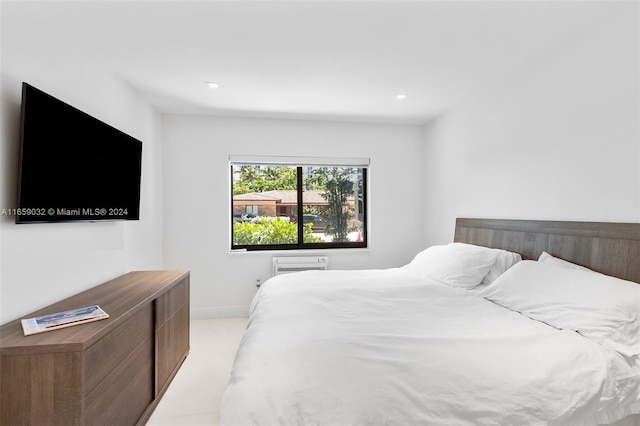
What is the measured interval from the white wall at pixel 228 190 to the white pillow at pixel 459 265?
119 cm

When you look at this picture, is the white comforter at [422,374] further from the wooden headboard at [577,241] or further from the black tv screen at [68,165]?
the black tv screen at [68,165]

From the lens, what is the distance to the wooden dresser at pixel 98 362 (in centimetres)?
127

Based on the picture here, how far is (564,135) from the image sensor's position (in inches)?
Answer: 86.9

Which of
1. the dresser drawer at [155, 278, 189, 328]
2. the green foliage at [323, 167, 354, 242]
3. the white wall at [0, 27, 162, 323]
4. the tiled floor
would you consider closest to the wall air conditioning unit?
the green foliage at [323, 167, 354, 242]

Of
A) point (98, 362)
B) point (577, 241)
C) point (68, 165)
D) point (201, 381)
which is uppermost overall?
point (68, 165)

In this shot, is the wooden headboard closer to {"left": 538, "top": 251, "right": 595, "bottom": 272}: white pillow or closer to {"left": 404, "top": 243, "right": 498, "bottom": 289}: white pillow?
{"left": 538, "top": 251, "right": 595, "bottom": 272}: white pillow

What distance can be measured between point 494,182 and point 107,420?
3.21 meters

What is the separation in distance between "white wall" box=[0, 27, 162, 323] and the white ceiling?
9 centimetres

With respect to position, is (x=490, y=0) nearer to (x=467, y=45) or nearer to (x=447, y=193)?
(x=467, y=45)

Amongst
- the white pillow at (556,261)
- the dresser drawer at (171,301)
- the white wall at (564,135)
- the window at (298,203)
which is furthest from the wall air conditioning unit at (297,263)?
the white pillow at (556,261)

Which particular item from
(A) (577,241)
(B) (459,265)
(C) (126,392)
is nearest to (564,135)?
(A) (577,241)

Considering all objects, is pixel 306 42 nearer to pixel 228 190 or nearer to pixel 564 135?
pixel 564 135

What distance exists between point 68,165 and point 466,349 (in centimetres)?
231

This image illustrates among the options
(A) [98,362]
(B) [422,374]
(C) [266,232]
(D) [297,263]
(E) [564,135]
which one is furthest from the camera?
(C) [266,232]
